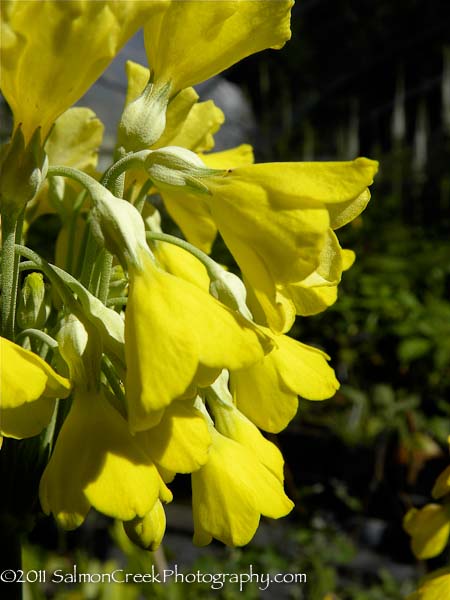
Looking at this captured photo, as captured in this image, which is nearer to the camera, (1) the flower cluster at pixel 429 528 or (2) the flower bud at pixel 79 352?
(2) the flower bud at pixel 79 352

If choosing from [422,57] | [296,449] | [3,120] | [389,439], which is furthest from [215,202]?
[422,57]

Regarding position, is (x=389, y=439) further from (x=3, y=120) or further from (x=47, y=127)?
(x=3, y=120)

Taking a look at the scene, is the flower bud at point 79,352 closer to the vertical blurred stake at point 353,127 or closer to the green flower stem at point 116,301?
the green flower stem at point 116,301

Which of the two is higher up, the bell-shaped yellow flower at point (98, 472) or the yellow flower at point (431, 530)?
the bell-shaped yellow flower at point (98, 472)

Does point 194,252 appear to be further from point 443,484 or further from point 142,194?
point 443,484

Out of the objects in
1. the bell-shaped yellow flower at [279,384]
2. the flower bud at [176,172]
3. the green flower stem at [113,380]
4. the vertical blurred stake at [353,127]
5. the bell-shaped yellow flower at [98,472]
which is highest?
the flower bud at [176,172]

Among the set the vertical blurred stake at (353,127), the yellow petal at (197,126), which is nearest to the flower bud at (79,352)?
the yellow petal at (197,126)

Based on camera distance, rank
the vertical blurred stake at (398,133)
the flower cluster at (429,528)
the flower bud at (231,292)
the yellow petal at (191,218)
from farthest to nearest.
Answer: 1. the vertical blurred stake at (398,133)
2. the flower cluster at (429,528)
3. the yellow petal at (191,218)
4. the flower bud at (231,292)
